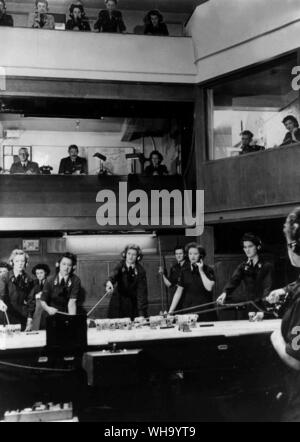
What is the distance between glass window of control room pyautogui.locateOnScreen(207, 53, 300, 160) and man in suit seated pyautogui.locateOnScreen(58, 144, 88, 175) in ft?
6.65

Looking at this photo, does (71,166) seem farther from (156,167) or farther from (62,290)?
(62,290)

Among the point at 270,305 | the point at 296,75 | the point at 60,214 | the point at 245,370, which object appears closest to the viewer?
the point at 245,370

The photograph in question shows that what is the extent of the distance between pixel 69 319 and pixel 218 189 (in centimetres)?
403

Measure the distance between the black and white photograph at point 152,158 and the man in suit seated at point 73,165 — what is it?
0.10 feet

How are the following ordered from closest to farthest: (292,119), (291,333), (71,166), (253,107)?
(291,333), (292,119), (253,107), (71,166)

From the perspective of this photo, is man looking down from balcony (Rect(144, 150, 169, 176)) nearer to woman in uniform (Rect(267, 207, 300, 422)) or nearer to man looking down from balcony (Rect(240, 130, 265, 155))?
man looking down from balcony (Rect(240, 130, 265, 155))

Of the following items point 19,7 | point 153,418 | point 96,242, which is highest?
point 19,7

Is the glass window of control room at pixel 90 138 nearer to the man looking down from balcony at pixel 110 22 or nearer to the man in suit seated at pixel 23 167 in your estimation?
the man in suit seated at pixel 23 167

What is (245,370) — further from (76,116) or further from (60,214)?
(76,116)

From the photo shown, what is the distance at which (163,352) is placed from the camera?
11.4 ft

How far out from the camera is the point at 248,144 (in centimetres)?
672

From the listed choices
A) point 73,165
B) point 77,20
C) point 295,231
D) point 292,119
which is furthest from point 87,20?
point 295,231

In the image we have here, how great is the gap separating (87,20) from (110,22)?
0.34m
